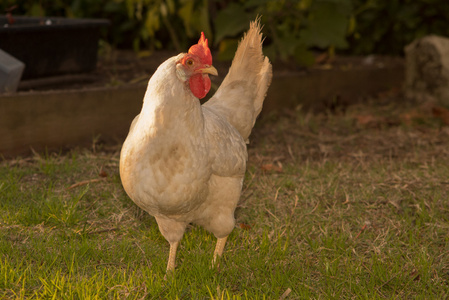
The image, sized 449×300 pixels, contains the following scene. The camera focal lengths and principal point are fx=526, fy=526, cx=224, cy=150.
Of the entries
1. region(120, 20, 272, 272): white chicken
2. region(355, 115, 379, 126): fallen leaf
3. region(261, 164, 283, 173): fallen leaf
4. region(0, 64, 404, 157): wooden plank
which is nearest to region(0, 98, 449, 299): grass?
region(261, 164, 283, 173): fallen leaf

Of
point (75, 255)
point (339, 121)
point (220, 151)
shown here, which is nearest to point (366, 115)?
point (339, 121)

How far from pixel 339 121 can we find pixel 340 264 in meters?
2.77

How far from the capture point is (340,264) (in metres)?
2.63

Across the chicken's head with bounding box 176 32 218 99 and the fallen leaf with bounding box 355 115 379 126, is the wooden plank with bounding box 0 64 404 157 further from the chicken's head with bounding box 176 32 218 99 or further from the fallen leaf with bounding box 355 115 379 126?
the fallen leaf with bounding box 355 115 379 126

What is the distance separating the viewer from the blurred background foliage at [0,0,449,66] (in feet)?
17.8

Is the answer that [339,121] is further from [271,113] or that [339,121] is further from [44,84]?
[44,84]

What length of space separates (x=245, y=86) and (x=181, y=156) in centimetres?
113

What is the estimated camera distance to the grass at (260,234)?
7.78ft

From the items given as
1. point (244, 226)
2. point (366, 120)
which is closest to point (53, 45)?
point (244, 226)

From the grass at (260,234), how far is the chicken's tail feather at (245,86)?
555 mm

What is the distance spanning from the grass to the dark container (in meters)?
0.99

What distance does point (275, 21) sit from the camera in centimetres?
598

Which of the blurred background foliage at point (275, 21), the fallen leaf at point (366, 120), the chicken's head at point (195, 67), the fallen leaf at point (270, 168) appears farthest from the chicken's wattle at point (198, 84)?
the fallen leaf at point (366, 120)

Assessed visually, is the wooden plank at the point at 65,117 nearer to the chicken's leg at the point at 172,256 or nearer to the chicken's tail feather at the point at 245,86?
the chicken's tail feather at the point at 245,86
